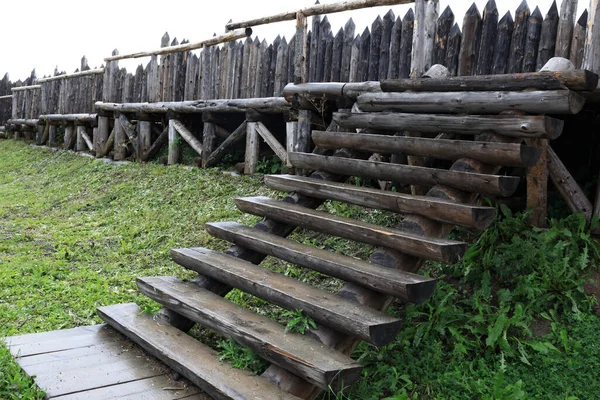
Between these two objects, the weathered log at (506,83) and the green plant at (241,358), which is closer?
the green plant at (241,358)

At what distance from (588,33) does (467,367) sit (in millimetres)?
2973

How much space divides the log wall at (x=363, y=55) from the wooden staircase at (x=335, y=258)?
1229 mm

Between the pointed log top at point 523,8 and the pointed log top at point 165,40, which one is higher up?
the pointed log top at point 165,40

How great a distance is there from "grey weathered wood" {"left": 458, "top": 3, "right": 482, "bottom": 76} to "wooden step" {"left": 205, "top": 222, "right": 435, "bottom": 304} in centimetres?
290

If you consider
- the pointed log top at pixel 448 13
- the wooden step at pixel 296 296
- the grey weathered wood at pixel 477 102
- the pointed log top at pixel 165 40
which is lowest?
the wooden step at pixel 296 296

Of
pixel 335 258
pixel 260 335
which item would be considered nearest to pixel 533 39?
pixel 335 258

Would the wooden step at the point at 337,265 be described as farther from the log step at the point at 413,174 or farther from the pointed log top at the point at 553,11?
the pointed log top at the point at 553,11

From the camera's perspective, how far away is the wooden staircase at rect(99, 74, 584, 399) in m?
3.08

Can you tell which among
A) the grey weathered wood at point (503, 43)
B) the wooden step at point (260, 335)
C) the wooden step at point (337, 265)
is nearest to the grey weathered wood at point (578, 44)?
the grey weathered wood at point (503, 43)

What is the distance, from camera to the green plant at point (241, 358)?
324cm

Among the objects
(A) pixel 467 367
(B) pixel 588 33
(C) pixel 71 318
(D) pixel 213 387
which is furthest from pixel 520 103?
(C) pixel 71 318

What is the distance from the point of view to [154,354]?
3.49 metres

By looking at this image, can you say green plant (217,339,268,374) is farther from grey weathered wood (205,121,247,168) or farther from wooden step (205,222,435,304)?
grey weathered wood (205,121,247,168)

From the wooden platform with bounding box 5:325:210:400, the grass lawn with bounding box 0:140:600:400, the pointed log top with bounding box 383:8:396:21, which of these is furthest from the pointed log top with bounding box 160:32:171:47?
the wooden platform with bounding box 5:325:210:400
